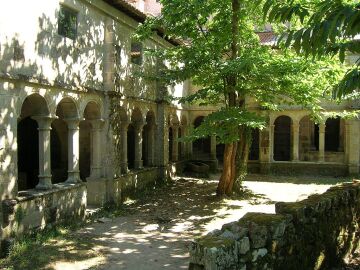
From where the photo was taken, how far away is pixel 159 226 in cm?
1018

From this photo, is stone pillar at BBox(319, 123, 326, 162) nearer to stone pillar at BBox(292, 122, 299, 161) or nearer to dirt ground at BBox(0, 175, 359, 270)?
stone pillar at BBox(292, 122, 299, 161)

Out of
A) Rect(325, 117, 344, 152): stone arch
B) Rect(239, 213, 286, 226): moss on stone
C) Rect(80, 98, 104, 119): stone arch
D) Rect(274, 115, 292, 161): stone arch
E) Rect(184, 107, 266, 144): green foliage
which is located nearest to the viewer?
Rect(239, 213, 286, 226): moss on stone

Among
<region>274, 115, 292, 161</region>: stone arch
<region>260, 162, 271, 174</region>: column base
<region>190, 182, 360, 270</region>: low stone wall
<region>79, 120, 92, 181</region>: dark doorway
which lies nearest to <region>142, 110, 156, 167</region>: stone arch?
<region>79, 120, 92, 181</region>: dark doorway

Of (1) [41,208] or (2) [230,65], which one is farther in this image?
(2) [230,65]

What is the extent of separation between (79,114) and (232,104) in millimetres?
4973

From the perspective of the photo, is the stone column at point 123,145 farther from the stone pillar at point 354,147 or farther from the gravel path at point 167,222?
the stone pillar at point 354,147

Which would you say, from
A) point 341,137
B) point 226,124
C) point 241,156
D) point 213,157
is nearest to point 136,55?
point 226,124

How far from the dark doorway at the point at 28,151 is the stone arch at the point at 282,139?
1377 cm

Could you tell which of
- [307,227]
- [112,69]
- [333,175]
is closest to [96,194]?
[112,69]

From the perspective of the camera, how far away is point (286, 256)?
16.9 feet

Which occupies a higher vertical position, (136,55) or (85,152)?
(136,55)

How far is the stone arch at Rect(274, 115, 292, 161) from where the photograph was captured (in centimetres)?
2317

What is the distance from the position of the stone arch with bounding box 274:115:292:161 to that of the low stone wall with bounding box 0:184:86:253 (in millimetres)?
14893

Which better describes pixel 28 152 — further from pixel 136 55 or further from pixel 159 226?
pixel 159 226
